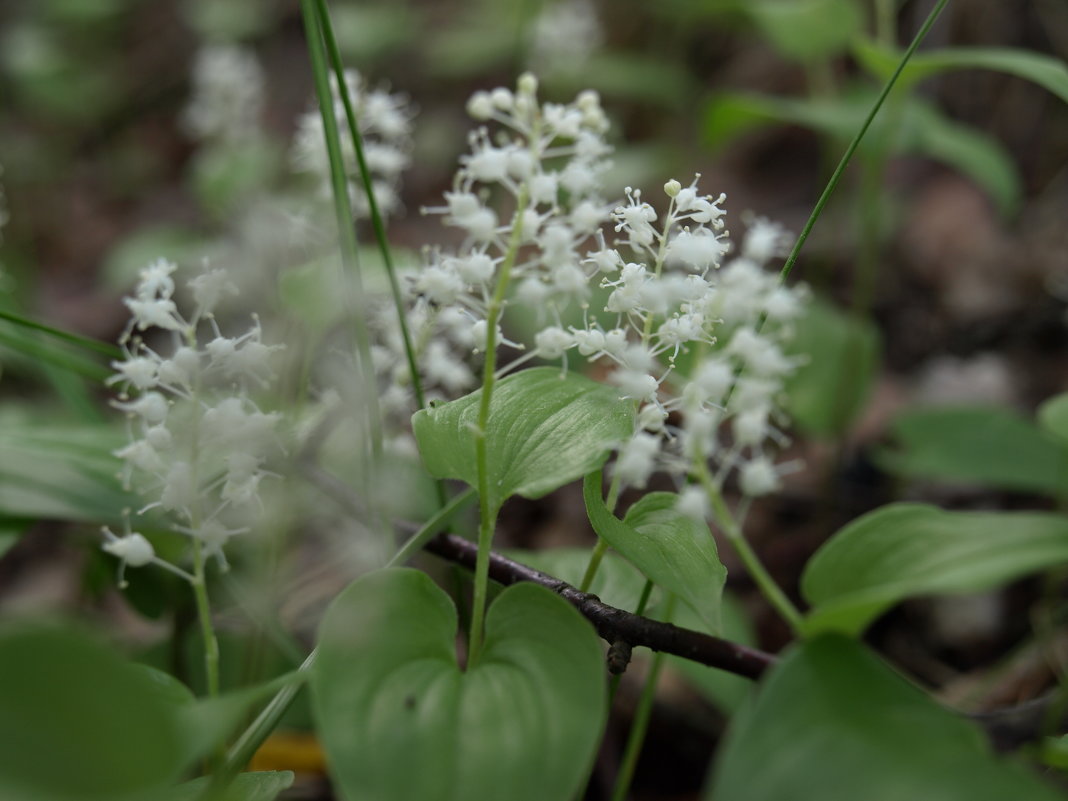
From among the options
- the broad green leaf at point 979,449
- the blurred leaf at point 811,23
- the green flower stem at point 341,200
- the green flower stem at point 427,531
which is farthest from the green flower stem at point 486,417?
the blurred leaf at point 811,23

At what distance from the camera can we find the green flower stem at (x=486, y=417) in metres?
0.97

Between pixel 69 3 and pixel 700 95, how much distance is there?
147 inches

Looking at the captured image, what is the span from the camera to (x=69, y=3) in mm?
5324

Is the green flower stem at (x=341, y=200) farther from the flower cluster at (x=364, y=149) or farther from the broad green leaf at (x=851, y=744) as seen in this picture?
the broad green leaf at (x=851, y=744)

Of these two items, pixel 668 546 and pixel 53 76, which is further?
pixel 53 76

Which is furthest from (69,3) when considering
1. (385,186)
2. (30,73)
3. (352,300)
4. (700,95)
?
(352,300)

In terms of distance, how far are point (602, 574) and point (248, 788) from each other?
0.63 metres

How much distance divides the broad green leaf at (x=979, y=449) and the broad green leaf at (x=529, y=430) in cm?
141

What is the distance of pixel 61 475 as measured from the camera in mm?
1415

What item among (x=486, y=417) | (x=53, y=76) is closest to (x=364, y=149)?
(x=486, y=417)

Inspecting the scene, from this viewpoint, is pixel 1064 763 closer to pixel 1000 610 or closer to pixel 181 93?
pixel 1000 610

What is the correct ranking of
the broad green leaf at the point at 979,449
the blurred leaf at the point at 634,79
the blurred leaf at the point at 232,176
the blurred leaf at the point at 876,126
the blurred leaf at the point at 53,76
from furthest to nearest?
1. the blurred leaf at the point at 53,76
2. the blurred leaf at the point at 634,79
3. the blurred leaf at the point at 232,176
4. the blurred leaf at the point at 876,126
5. the broad green leaf at the point at 979,449

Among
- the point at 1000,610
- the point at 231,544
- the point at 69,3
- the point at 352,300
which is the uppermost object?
the point at 69,3

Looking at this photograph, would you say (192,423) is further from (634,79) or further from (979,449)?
(634,79)
